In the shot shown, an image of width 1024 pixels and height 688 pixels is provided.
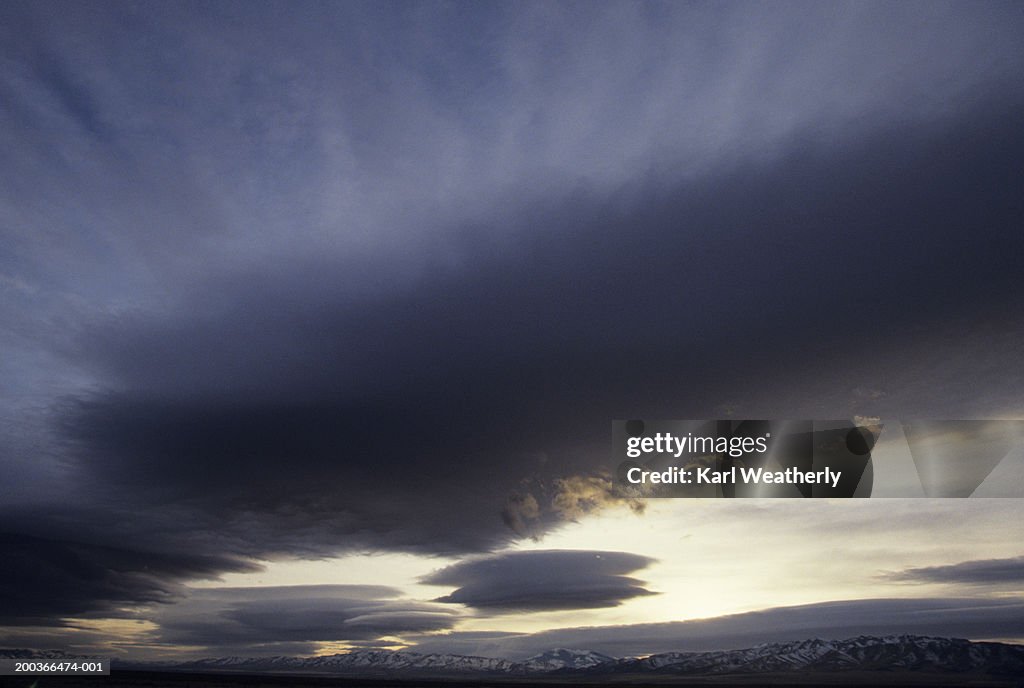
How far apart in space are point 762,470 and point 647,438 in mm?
10784

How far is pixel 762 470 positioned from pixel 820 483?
5.83m

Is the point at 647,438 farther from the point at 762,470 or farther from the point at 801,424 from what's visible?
Result: the point at 801,424

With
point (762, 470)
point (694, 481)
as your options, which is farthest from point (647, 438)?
point (762, 470)

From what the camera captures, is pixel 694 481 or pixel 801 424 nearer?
pixel 694 481

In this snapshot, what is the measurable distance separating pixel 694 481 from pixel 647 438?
18.5ft

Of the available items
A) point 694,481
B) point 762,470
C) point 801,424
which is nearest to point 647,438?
point 694,481

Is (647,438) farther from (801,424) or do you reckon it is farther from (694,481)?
(801,424)

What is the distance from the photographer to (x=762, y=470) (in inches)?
2559

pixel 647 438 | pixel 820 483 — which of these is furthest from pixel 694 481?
pixel 820 483

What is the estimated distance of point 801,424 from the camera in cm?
6869

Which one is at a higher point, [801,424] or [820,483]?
[801,424]

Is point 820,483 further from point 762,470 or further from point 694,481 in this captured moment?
point 694,481

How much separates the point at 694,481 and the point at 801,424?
13.0 meters

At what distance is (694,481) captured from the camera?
64562 mm
